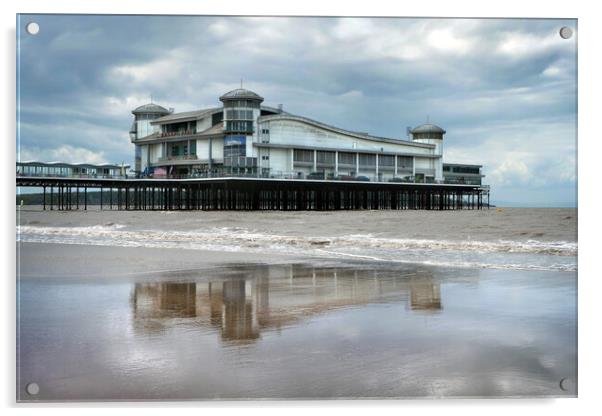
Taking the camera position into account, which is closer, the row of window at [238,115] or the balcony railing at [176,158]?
the row of window at [238,115]

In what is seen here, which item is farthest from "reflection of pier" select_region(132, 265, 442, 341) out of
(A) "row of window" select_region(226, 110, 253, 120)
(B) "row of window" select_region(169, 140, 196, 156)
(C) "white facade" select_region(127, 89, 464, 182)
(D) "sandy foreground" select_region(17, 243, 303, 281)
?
(B) "row of window" select_region(169, 140, 196, 156)

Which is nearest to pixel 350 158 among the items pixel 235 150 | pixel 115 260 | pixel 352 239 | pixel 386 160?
pixel 386 160

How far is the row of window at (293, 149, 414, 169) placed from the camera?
108ft

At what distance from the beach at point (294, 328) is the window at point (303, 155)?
21.8m

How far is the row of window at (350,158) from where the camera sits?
108ft

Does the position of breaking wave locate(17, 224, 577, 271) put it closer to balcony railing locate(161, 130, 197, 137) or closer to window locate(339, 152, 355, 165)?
balcony railing locate(161, 130, 197, 137)

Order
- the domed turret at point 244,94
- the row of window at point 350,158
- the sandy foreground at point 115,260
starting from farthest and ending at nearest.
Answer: the row of window at point 350,158
the domed turret at point 244,94
the sandy foreground at point 115,260

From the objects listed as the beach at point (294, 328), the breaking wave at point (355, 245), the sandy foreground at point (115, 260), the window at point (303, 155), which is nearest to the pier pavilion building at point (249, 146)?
the window at point (303, 155)

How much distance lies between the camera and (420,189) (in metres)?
39.6

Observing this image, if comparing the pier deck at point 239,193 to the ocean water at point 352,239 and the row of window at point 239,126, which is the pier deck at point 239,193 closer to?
the row of window at point 239,126

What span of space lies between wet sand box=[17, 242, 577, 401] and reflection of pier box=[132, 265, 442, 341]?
0.02 meters
